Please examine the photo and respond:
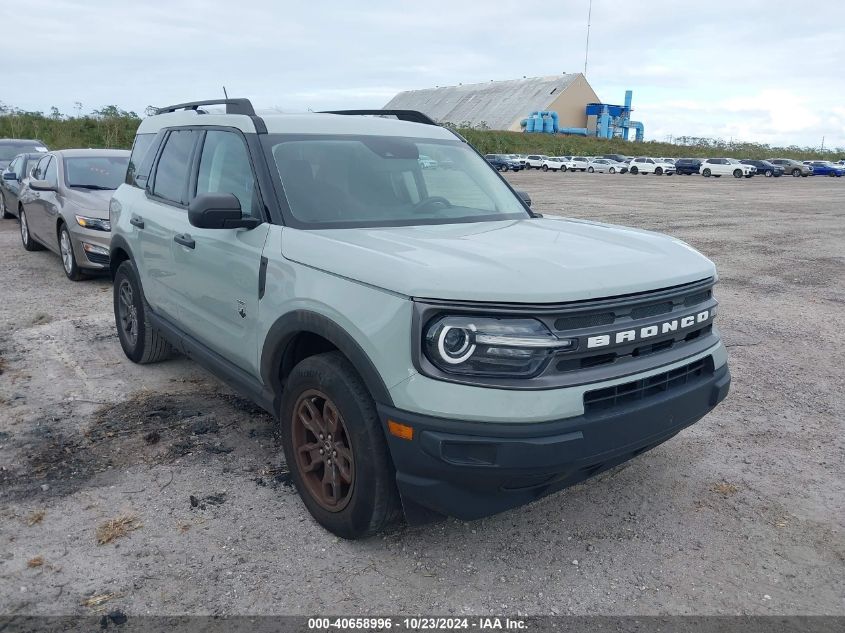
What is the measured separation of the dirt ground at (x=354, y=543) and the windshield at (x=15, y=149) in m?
14.0

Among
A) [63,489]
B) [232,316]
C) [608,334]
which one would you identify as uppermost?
[608,334]

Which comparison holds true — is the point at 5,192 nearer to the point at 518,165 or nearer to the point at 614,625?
the point at 614,625

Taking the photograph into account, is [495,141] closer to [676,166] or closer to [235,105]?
[676,166]

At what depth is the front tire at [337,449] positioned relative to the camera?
2990 millimetres

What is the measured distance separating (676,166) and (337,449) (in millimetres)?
57969

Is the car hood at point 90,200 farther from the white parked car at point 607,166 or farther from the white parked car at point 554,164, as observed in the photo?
the white parked car at point 607,166

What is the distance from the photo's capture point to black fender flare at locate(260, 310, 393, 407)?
2.91 m

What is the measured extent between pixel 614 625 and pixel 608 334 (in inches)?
44.8

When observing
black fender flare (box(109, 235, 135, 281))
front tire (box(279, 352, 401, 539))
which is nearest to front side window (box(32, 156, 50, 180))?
black fender flare (box(109, 235, 135, 281))

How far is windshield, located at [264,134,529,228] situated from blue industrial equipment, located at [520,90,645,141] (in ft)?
286

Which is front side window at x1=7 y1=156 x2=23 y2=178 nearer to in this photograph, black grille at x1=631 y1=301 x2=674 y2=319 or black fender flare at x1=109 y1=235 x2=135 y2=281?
black fender flare at x1=109 y1=235 x2=135 y2=281

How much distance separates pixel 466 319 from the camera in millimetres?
2752

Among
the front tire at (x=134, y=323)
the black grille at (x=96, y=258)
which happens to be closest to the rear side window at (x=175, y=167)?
the front tire at (x=134, y=323)

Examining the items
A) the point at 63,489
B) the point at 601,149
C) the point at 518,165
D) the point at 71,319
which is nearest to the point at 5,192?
the point at 71,319
